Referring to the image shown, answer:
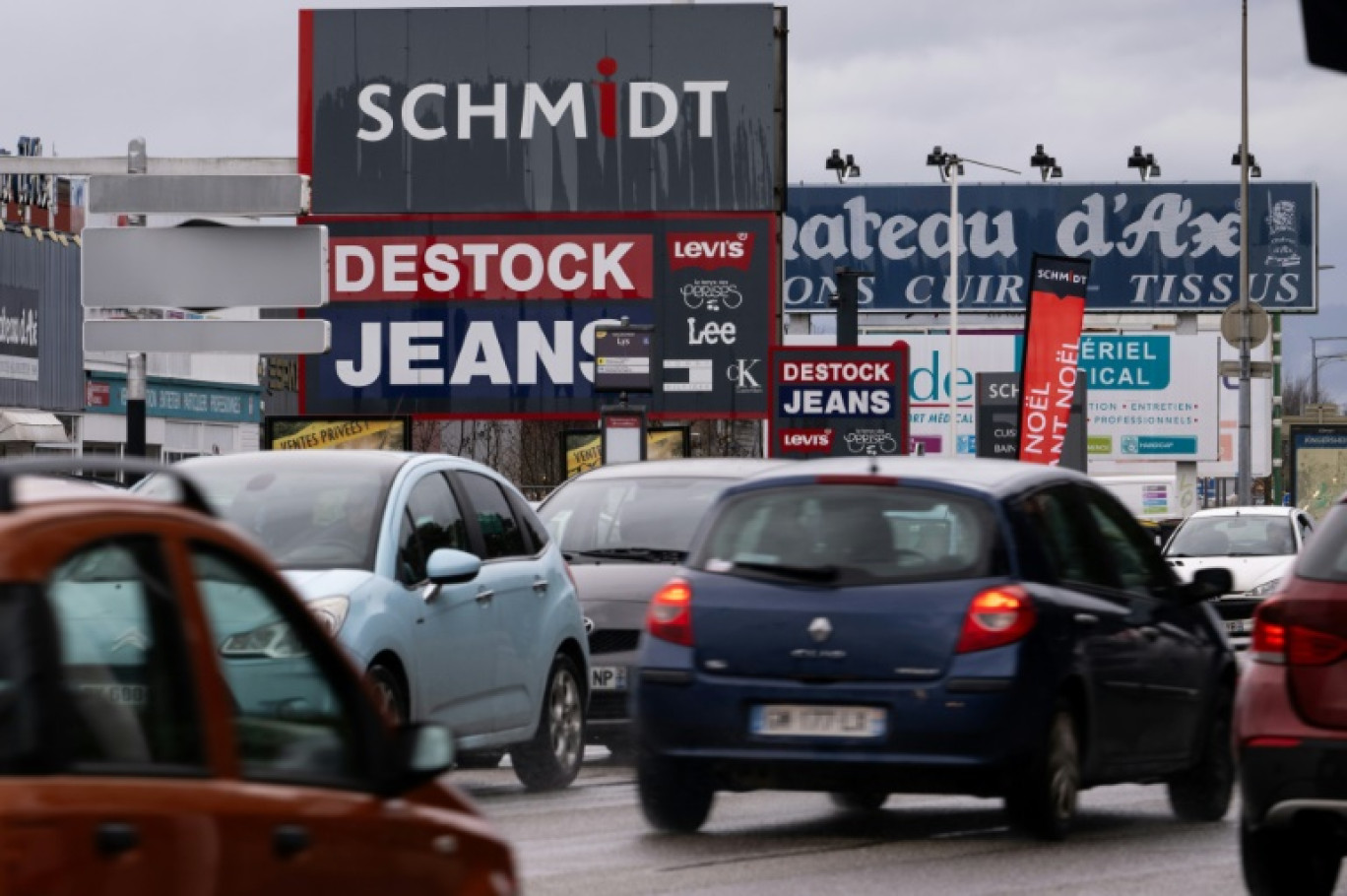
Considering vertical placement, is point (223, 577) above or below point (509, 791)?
above

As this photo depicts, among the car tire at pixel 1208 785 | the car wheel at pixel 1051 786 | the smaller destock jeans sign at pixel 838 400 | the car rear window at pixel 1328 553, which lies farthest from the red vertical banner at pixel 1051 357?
the car rear window at pixel 1328 553

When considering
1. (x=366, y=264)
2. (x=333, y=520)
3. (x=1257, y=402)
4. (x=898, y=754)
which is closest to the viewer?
(x=898, y=754)

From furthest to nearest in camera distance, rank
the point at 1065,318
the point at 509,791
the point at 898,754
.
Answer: the point at 1065,318, the point at 509,791, the point at 898,754

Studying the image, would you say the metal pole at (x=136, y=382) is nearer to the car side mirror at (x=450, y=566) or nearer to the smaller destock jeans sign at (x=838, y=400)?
the car side mirror at (x=450, y=566)

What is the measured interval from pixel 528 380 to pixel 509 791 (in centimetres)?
2970

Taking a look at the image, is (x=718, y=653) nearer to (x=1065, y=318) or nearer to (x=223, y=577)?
(x=223, y=577)

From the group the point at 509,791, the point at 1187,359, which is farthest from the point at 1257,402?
the point at 509,791

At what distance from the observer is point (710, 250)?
1678 inches

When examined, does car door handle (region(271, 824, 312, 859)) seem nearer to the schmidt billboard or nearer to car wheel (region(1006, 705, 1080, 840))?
car wheel (region(1006, 705, 1080, 840))

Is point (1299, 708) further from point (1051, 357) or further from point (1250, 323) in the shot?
point (1250, 323)

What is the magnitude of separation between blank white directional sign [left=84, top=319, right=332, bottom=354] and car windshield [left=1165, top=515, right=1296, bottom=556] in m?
9.63

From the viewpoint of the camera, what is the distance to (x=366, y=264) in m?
43.1

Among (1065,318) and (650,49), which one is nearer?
(1065,318)

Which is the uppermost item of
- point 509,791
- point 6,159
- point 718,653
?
point 6,159
